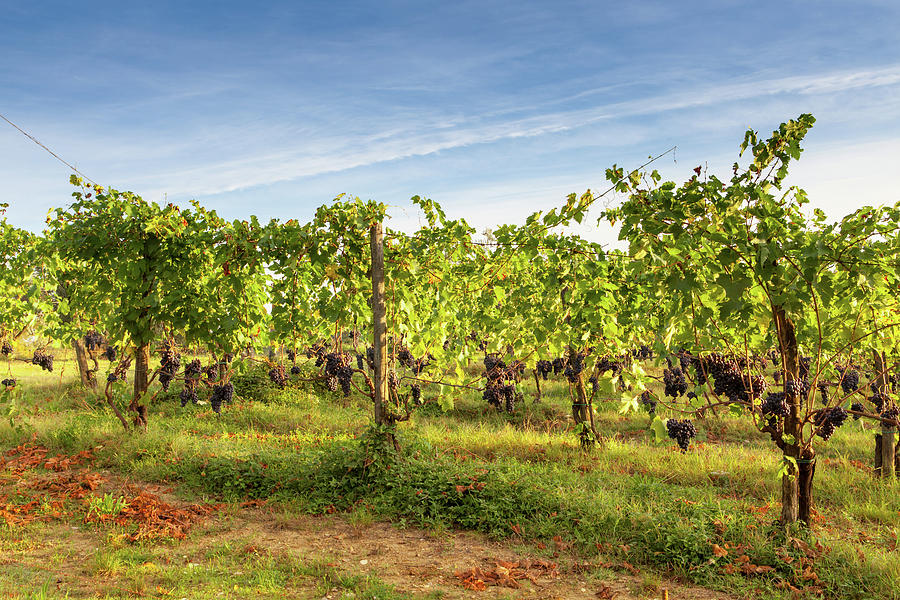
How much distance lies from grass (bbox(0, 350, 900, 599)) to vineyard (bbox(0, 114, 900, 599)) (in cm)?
3

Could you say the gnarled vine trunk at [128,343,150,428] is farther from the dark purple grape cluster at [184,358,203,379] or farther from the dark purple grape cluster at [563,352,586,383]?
the dark purple grape cluster at [563,352,586,383]

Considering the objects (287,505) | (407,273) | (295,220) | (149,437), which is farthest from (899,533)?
(149,437)

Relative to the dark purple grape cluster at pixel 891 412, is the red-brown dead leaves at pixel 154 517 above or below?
below

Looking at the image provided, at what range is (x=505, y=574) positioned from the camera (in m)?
4.69

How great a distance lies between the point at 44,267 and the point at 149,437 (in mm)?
4166

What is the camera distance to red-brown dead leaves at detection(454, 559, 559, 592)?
4.57 meters

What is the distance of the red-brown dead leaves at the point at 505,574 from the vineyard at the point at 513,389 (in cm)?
3

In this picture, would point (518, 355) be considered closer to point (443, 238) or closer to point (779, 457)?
point (443, 238)

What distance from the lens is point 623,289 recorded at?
19.4ft

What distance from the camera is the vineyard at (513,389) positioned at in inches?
173

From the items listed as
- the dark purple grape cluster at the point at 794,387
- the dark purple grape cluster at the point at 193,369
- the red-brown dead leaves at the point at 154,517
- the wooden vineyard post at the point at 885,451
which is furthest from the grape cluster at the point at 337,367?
the wooden vineyard post at the point at 885,451

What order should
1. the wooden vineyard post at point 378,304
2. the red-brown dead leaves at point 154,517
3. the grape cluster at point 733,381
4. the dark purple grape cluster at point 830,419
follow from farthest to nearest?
the wooden vineyard post at point 378,304, the red-brown dead leaves at point 154,517, the dark purple grape cluster at point 830,419, the grape cluster at point 733,381

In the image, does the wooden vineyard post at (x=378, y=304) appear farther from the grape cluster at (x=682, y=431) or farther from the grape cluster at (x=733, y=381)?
the grape cluster at (x=733, y=381)


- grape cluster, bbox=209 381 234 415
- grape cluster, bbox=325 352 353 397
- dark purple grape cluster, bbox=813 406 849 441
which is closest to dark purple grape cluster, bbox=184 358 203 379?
grape cluster, bbox=209 381 234 415
